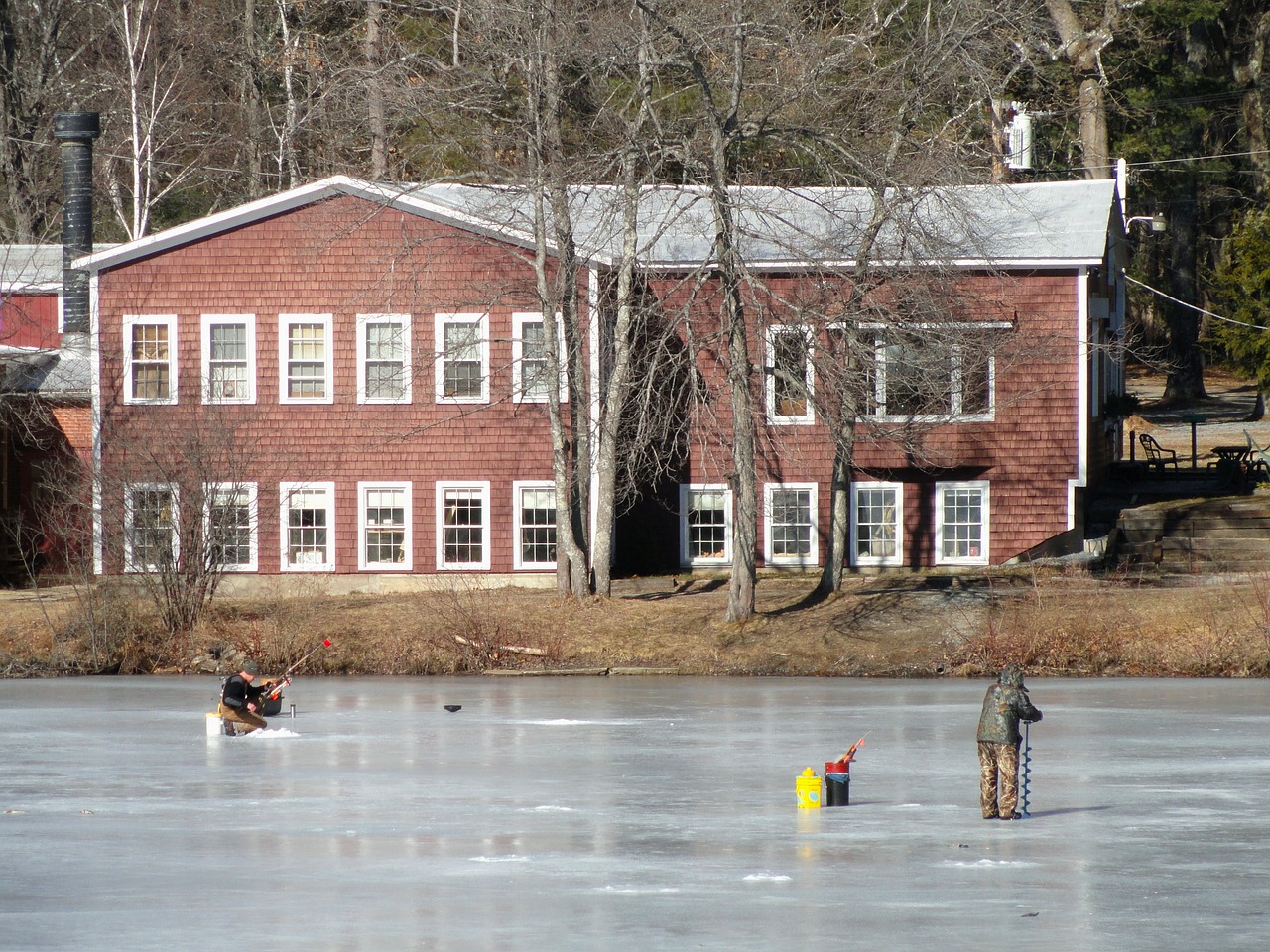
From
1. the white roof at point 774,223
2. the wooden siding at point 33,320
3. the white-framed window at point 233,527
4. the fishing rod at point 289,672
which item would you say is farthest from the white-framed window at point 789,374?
the wooden siding at point 33,320

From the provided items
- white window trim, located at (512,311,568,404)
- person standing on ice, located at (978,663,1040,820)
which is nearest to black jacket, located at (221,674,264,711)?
person standing on ice, located at (978,663,1040,820)

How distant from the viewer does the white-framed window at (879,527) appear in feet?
108

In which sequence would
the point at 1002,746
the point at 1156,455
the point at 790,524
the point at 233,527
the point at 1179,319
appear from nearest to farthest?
the point at 1002,746 → the point at 233,527 → the point at 790,524 → the point at 1156,455 → the point at 1179,319

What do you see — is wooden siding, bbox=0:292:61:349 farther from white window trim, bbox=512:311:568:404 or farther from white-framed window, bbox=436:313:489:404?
white window trim, bbox=512:311:568:404

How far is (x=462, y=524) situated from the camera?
32.9 meters

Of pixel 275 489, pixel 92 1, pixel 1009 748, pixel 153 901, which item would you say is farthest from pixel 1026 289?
pixel 92 1

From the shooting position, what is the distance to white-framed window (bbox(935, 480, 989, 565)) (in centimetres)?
3281

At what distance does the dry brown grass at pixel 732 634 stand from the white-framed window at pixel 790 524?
286 cm

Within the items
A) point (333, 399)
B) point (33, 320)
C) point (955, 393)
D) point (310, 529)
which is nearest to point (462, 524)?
point (310, 529)

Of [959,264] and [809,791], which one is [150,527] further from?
[809,791]

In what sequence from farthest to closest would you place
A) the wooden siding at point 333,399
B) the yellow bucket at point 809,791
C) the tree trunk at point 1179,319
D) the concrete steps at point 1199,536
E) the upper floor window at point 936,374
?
the tree trunk at point 1179,319 → the wooden siding at point 333,399 → the concrete steps at point 1199,536 → the upper floor window at point 936,374 → the yellow bucket at point 809,791

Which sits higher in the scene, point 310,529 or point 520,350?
point 520,350

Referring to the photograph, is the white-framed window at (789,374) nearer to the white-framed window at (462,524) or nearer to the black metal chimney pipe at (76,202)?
the white-framed window at (462,524)

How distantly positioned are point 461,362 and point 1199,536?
13630mm
